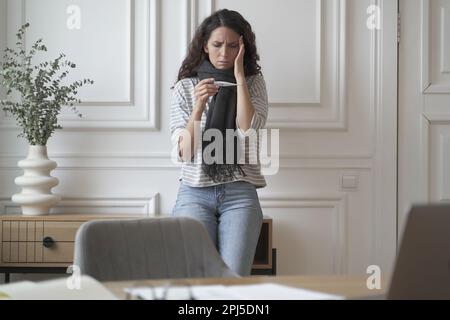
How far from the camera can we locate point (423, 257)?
905 millimetres

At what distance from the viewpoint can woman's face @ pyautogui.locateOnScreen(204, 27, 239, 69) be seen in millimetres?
2406

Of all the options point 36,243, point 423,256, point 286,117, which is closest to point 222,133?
point 286,117

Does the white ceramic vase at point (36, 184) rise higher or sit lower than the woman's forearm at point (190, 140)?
lower

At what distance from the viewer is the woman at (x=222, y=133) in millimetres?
2160

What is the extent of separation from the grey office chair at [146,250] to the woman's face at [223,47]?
3.21 ft

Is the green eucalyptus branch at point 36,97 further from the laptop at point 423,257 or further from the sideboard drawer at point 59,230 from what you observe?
the laptop at point 423,257

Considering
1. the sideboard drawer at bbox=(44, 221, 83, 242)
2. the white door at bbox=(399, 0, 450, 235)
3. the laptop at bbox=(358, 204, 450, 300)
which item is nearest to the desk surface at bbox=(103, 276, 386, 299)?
the laptop at bbox=(358, 204, 450, 300)

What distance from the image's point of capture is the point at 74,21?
2.96 metres

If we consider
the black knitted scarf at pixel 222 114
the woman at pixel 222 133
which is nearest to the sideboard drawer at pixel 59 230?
the woman at pixel 222 133

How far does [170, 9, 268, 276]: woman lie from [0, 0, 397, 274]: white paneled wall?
1.69 ft

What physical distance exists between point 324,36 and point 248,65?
65cm

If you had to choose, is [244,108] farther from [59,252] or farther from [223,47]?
[59,252]

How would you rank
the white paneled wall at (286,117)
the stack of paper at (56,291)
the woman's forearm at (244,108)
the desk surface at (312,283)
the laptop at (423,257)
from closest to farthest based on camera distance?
1. the laptop at (423,257)
2. the stack of paper at (56,291)
3. the desk surface at (312,283)
4. the woman's forearm at (244,108)
5. the white paneled wall at (286,117)
